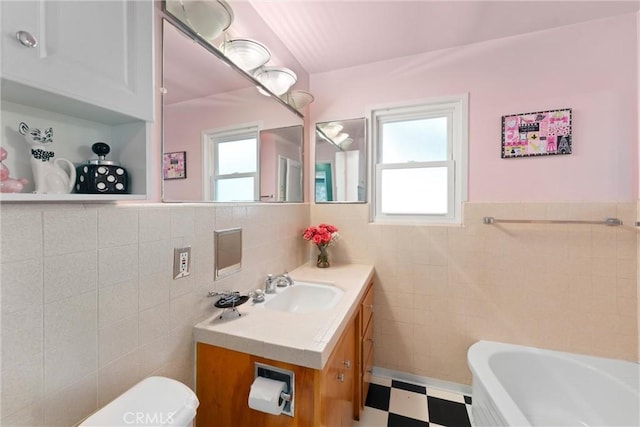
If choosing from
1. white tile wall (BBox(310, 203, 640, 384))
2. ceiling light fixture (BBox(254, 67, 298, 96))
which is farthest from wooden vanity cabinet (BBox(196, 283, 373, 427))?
ceiling light fixture (BBox(254, 67, 298, 96))

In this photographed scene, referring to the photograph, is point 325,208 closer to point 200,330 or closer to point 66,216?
point 200,330

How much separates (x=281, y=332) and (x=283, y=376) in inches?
6.0

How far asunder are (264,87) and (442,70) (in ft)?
4.34

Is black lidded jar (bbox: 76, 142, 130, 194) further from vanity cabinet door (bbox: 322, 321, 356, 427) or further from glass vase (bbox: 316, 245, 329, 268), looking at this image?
glass vase (bbox: 316, 245, 329, 268)

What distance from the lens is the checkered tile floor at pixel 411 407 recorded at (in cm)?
161

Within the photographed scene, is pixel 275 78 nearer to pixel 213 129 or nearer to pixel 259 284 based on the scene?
pixel 213 129

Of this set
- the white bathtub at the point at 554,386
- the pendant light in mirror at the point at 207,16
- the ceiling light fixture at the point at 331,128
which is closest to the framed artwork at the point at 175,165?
the pendant light in mirror at the point at 207,16

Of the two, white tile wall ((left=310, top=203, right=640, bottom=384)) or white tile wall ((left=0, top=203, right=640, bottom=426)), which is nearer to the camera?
white tile wall ((left=0, top=203, right=640, bottom=426))

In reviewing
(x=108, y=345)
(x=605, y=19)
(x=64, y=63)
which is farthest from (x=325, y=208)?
(x=605, y=19)

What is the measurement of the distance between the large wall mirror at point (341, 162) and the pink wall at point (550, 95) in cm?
39

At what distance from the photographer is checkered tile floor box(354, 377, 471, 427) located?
1.61 metres

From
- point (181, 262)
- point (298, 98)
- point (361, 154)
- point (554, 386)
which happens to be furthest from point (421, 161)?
point (181, 262)

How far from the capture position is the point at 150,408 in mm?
705

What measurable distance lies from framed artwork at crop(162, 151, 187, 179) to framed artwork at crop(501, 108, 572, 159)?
1961 mm
